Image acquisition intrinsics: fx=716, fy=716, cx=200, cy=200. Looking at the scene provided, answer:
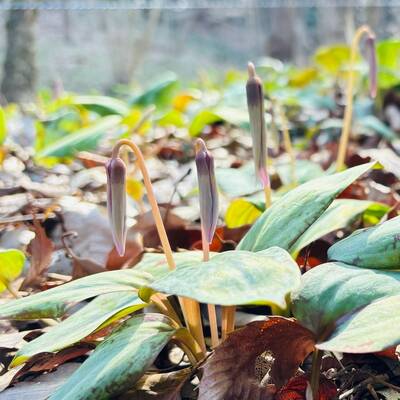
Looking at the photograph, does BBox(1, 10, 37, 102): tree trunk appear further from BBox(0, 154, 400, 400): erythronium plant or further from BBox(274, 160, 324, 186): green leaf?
BBox(0, 154, 400, 400): erythronium plant

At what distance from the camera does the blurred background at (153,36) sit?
241 inches

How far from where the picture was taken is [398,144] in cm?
278

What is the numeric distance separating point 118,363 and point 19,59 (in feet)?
18.4

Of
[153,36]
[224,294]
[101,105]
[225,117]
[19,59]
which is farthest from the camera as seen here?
[153,36]

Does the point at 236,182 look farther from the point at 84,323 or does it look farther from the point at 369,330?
→ the point at 369,330

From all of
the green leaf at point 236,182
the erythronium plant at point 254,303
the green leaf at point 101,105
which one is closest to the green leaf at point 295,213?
the erythronium plant at point 254,303

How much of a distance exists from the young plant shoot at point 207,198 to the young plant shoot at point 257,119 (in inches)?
7.2

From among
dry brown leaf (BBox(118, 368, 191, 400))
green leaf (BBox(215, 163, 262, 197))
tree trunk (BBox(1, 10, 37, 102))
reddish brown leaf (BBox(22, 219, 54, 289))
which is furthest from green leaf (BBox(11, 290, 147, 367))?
tree trunk (BBox(1, 10, 37, 102))

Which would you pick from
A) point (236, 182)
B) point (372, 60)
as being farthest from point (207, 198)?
point (372, 60)

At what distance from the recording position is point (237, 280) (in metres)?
0.73

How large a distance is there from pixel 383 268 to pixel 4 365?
0.62m

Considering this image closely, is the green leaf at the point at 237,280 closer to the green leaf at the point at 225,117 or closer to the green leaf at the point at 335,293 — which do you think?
the green leaf at the point at 335,293

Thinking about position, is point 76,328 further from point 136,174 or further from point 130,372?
point 136,174

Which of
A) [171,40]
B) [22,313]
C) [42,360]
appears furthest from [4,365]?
[171,40]
